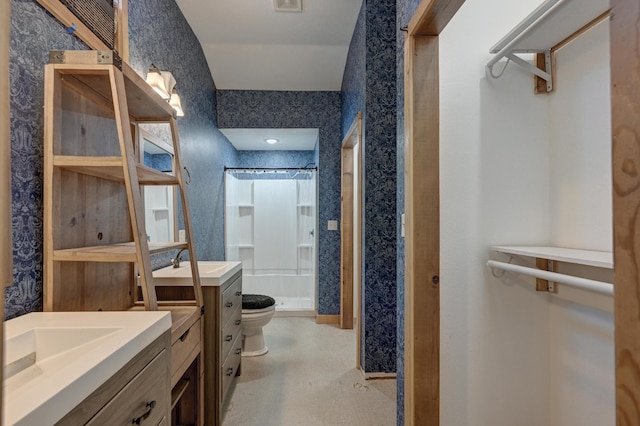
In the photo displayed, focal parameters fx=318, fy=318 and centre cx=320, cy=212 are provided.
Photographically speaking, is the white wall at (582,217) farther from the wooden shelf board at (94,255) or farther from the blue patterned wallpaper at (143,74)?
the blue patterned wallpaper at (143,74)

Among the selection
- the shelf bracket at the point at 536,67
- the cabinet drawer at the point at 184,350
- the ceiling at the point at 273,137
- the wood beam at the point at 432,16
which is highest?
the ceiling at the point at 273,137

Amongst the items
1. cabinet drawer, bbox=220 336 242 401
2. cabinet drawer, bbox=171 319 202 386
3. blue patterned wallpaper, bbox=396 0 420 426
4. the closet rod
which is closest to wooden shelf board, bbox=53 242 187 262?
cabinet drawer, bbox=171 319 202 386

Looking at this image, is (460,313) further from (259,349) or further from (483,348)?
(259,349)

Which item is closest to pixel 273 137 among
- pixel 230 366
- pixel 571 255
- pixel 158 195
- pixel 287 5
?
pixel 287 5

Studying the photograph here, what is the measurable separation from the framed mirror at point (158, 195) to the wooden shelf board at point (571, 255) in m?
1.84

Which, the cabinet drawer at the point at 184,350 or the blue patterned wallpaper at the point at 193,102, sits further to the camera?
the blue patterned wallpaper at the point at 193,102

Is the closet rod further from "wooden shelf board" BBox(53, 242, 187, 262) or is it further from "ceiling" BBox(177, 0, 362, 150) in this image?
"ceiling" BBox(177, 0, 362, 150)

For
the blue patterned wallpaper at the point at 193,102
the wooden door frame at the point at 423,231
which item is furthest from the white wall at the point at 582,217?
the blue patterned wallpaper at the point at 193,102

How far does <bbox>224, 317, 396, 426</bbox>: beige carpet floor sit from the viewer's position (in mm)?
1917

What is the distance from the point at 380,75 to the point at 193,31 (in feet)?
5.73

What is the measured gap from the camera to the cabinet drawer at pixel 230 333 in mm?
1835

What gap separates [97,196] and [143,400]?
33.3 inches

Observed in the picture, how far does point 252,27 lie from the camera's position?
2830 millimetres

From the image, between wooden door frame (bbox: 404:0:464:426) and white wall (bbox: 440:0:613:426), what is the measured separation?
173mm
